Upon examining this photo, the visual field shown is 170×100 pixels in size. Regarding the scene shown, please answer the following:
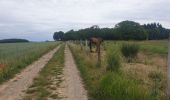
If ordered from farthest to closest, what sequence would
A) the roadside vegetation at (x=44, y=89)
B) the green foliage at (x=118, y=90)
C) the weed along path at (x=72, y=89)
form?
the roadside vegetation at (x=44, y=89) → the weed along path at (x=72, y=89) → the green foliage at (x=118, y=90)

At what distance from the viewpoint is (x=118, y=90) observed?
33.4 feet

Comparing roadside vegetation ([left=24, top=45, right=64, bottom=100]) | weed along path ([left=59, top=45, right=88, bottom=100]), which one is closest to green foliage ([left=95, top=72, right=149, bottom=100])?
weed along path ([left=59, top=45, right=88, bottom=100])

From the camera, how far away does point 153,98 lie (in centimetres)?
952

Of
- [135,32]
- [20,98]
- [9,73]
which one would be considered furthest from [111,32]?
[20,98]

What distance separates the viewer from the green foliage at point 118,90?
31.8 feet

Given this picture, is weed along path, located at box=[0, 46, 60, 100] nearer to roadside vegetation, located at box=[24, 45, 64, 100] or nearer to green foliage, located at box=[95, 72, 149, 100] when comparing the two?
roadside vegetation, located at box=[24, 45, 64, 100]

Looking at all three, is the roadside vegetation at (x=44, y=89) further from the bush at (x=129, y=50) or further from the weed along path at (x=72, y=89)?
the bush at (x=129, y=50)

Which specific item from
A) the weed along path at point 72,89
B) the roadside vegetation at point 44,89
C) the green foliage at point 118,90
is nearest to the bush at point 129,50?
the roadside vegetation at point 44,89

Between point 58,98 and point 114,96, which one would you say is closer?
point 114,96

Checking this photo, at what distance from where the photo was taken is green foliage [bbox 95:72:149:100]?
9.70 m

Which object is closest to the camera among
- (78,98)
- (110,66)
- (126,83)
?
(126,83)

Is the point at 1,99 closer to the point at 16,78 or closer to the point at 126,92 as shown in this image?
the point at 126,92

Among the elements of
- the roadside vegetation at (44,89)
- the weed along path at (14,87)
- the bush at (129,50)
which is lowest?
the weed along path at (14,87)

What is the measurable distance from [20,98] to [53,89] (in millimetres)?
1817
